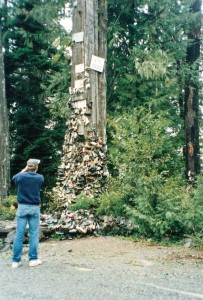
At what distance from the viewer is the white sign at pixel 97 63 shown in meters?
11.1

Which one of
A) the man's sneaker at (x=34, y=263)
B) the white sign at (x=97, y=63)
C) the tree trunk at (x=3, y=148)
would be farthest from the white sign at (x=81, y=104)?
the tree trunk at (x=3, y=148)

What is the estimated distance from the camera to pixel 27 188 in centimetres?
734

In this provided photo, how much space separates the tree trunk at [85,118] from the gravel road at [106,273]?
205 cm

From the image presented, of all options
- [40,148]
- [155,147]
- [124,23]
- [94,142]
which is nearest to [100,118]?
[94,142]

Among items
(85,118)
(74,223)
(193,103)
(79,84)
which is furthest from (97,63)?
(193,103)

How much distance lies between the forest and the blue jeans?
2246mm

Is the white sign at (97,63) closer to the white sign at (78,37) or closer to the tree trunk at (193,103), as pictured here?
the white sign at (78,37)

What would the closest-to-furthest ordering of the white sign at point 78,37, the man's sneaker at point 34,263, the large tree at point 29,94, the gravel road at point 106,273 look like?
the gravel road at point 106,273, the man's sneaker at point 34,263, the white sign at point 78,37, the large tree at point 29,94

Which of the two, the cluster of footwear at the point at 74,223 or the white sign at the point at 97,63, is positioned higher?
the white sign at the point at 97,63

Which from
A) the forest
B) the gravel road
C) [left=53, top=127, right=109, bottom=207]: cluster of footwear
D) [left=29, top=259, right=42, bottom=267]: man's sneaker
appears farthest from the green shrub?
[left=29, top=259, right=42, bottom=267]: man's sneaker

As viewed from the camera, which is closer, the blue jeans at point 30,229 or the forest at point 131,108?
the blue jeans at point 30,229

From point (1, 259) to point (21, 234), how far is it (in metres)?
0.93

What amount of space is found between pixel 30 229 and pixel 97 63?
5347 millimetres

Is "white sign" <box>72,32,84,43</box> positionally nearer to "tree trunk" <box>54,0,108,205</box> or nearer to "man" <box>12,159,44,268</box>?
"tree trunk" <box>54,0,108,205</box>
